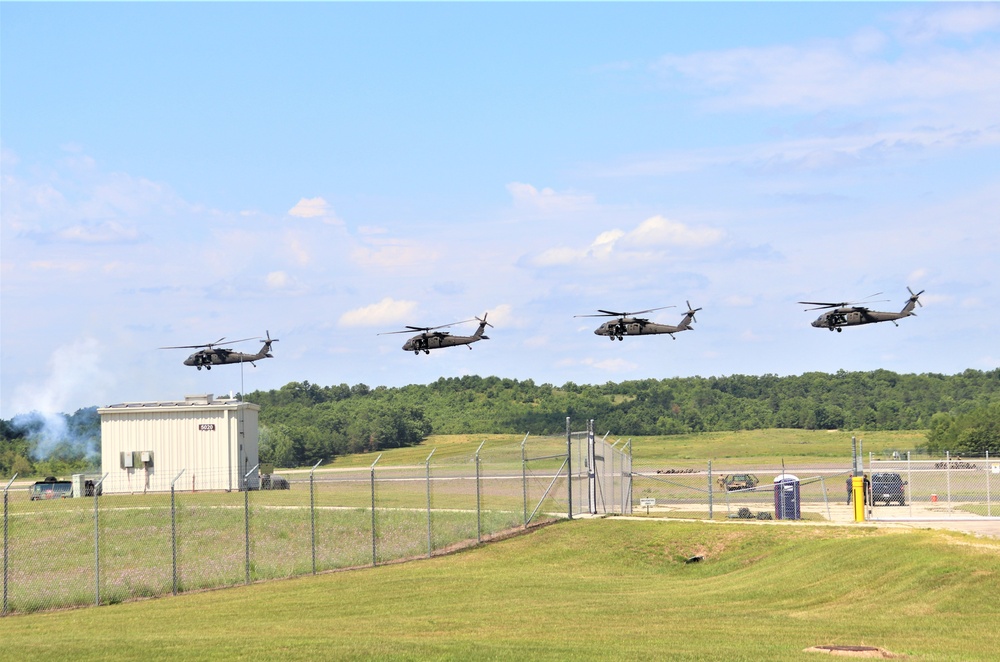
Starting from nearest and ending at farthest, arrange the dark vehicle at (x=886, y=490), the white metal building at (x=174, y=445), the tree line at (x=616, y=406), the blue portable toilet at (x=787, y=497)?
the blue portable toilet at (x=787, y=497), the dark vehicle at (x=886, y=490), the white metal building at (x=174, y=445), the tree line at (x=616, y=406)

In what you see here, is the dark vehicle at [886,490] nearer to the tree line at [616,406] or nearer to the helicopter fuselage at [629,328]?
the helicopter fuselage at [629,328]

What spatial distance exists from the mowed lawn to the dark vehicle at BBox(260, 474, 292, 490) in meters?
28.1

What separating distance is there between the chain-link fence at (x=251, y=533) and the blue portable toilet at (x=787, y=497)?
5.33 metres

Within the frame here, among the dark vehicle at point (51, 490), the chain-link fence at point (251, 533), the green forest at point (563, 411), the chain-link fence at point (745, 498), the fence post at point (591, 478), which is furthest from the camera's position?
the green forest at point (563, 411)

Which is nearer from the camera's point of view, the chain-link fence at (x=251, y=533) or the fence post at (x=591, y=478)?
the chain-link fence at (x=251, y=533)

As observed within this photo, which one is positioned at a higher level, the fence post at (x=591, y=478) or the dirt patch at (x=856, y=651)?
the fence post at (x=591, y=478)

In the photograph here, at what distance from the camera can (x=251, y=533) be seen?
36844 mm

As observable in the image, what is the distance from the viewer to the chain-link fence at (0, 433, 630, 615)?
28.9 meters

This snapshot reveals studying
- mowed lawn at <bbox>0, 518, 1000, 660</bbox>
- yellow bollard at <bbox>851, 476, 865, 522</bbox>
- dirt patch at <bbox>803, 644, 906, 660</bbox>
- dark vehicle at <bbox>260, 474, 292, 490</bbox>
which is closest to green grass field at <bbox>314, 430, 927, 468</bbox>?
dark vehicle at <bbox>260, 474, 292, 490</bbox>

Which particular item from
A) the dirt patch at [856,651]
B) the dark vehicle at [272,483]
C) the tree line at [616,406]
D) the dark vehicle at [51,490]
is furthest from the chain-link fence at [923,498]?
the tree line at [616,406]

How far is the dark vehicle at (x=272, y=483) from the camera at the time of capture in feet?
191

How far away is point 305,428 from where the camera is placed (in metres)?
103

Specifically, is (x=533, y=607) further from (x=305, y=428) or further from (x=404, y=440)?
(x=404, y=440)

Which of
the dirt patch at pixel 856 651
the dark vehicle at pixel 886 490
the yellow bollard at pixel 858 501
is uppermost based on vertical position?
the yellow bollard at pixel 858 501
